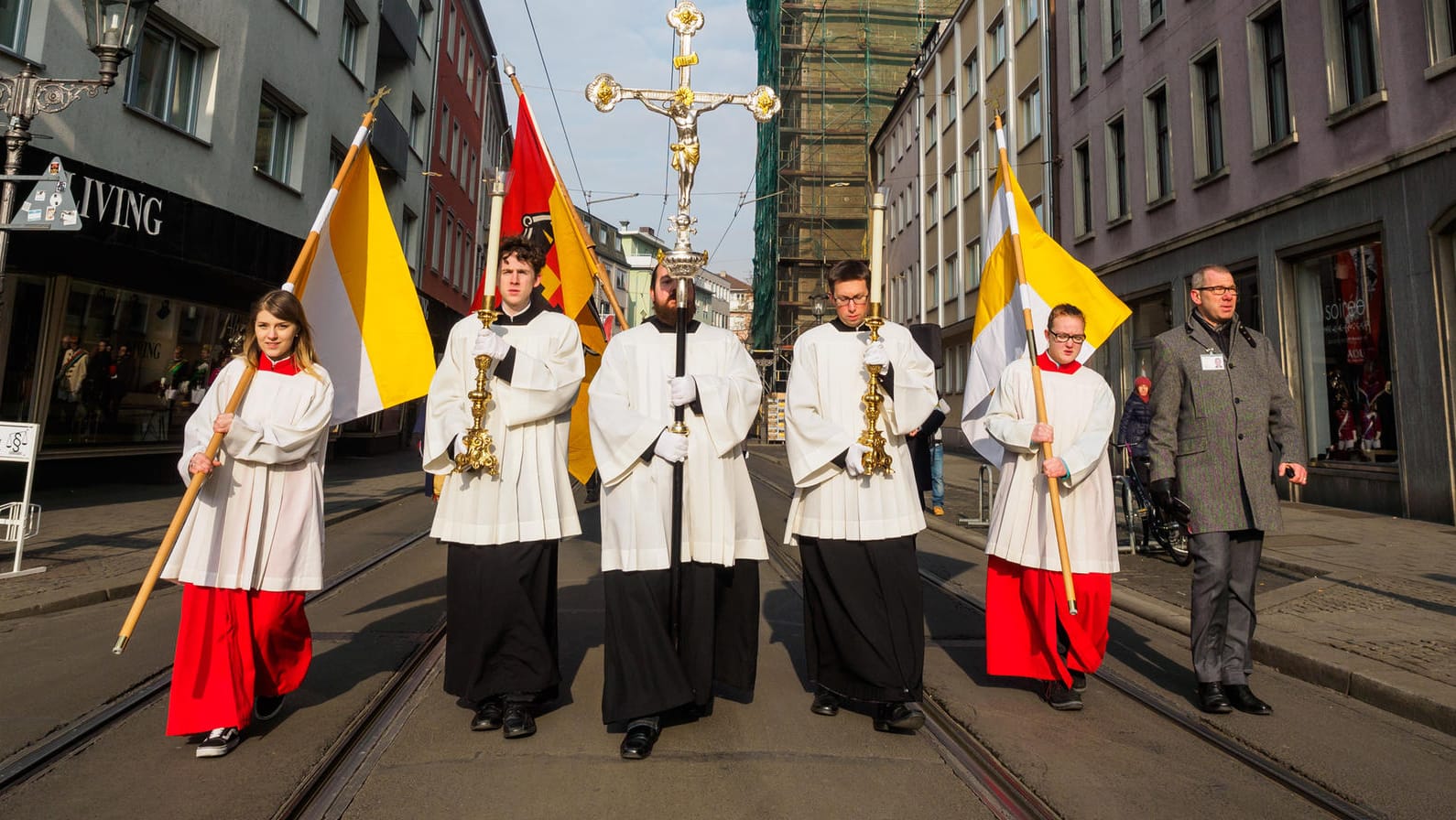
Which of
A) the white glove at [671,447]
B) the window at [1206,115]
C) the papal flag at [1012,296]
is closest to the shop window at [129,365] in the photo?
the white glove at [671,447]

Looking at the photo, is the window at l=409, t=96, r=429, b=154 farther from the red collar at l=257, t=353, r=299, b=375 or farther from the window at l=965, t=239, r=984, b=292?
the red collar at l=257, t=353, r=299, b=375

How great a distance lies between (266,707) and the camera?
383 cm

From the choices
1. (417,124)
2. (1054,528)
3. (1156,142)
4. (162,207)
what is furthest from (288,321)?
(417,124)

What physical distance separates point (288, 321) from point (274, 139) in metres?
14.6

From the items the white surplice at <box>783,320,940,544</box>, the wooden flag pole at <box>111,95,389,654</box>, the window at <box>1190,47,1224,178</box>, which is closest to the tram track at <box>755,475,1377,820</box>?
the white surplice at <box>783,320,940,544</box>

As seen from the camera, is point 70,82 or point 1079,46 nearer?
point 70,82

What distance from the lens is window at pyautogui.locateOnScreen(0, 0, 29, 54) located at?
33.4ft

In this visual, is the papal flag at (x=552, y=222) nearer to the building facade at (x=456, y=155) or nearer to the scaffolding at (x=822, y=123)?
the building facade at (x=456, y=155)

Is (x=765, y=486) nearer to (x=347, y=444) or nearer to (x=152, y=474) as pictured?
(x=152, y=474)

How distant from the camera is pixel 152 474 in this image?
14203 millimetres

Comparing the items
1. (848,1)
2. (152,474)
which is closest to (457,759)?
(152,474)

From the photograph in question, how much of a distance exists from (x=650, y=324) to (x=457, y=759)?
80.9 inches

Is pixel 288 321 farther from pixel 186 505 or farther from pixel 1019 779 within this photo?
pixel 1019 779

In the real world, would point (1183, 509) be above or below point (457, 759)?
above
